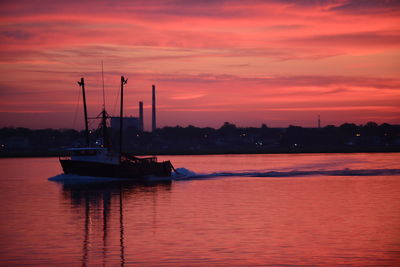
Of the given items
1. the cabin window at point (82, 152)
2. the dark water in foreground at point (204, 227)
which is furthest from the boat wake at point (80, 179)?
the dark water in foreground at point (204, 227)

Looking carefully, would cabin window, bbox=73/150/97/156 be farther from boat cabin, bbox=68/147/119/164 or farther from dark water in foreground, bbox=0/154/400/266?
dark water in foreground, bbox=0/154/400/266

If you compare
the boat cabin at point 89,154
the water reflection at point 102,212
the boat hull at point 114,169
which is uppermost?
the boat cabin at point 89,154

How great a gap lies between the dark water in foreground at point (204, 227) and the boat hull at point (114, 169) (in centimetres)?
1298

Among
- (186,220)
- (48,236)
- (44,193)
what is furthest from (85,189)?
(48,236)

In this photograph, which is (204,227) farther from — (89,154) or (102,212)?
(89,154)

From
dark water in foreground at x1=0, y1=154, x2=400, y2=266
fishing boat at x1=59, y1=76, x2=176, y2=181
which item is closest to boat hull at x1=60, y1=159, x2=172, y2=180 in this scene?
fishing boat at x1=59, y1=76, x2=176, y2=181

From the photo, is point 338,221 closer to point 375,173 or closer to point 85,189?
point 85,189

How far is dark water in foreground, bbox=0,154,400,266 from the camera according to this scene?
28656 mm

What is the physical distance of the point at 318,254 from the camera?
29.1 metres

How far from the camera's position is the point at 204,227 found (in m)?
38.1

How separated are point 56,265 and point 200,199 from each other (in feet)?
103

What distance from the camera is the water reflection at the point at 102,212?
30.3 m

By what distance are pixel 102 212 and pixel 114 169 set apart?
35.3 metres

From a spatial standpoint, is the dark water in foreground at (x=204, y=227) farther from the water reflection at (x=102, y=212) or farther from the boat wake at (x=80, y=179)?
the boat wake at (x=80, y=179)
